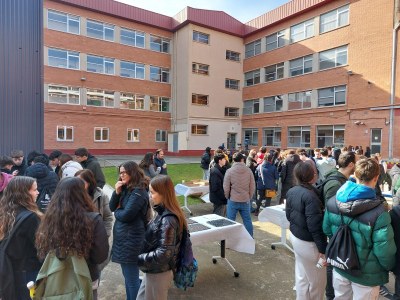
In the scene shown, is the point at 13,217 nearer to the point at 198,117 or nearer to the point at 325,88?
the point at 325,88

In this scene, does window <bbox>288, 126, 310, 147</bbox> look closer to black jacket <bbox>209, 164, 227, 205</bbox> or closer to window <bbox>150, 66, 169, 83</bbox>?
window <bbox>150, 66, 169, 83</bbox>

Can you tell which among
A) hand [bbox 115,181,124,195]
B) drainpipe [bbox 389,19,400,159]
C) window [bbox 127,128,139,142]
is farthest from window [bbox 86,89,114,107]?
hand [bbox 115,181,124,195]

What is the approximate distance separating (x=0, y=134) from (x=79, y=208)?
19.1ft

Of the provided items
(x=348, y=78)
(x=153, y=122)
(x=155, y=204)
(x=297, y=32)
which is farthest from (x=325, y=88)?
(x=155, y=204)

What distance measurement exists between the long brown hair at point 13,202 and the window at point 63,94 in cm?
2370

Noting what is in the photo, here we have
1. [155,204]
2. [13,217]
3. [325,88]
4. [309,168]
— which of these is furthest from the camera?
[325,88]

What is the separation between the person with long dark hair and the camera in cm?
246

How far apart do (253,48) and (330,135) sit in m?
12.8

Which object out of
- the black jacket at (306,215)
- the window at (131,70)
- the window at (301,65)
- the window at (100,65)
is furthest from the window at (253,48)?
the black jacket at (306,215)

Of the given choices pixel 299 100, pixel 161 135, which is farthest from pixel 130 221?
pixel 161 135

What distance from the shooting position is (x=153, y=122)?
28.4 meters

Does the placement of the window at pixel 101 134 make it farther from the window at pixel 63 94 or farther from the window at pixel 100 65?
the window at pixel 100 65

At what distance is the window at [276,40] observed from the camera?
25734 mm

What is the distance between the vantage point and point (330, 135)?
22000 millimetres
